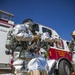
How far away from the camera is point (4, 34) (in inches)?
287

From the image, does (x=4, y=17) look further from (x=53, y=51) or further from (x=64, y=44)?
(x=64, y=44)

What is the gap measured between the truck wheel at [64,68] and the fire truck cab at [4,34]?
1.87m

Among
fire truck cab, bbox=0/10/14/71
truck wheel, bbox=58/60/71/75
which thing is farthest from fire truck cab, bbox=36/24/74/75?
fire truck cab, bbox=0/10/14/71

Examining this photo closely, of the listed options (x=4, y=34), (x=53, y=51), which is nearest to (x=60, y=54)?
(x=53, y=51)

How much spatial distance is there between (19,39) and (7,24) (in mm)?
2722

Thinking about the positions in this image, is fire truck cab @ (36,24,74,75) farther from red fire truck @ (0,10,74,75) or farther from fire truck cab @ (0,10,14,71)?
fire truck cab @ (0,10,14,71)

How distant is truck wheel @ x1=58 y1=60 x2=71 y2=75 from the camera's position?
8.11 metres

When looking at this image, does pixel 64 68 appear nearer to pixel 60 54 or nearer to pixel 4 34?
pixel 60 54

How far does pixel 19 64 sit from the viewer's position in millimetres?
4824

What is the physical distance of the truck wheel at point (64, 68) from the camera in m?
8.11

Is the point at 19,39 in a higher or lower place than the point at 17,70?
higher

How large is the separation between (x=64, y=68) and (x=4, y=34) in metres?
2.40

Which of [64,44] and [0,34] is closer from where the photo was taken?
[0,34]

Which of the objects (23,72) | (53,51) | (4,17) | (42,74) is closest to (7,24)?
(4,17)
